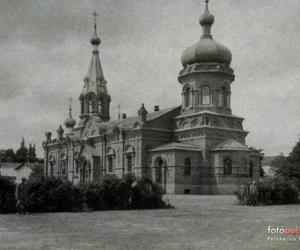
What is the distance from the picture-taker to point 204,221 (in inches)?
662

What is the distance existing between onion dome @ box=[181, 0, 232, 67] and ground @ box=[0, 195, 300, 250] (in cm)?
3205

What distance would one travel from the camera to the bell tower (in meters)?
64.1

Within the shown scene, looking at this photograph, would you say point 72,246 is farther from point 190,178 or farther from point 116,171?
point 116,171

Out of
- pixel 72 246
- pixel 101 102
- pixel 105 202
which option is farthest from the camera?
pixel 101 102

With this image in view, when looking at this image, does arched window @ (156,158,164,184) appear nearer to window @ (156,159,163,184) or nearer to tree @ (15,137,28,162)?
window @ (156,159,163,184)

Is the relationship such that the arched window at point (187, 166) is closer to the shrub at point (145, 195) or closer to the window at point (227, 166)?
the window at point (227, 166)

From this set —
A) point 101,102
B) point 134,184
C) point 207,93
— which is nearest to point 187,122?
point 207,93

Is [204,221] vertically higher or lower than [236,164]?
lower

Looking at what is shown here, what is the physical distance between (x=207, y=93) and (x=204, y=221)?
3399cm

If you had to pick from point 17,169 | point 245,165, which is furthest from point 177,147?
point 17,169

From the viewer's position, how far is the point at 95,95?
210 ft

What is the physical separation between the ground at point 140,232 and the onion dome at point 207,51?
105 ft

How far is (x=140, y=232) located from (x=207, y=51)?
123 feet

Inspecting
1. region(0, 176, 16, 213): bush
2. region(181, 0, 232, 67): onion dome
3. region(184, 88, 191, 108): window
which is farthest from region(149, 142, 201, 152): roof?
region(0, 176, 16, 213): bush
